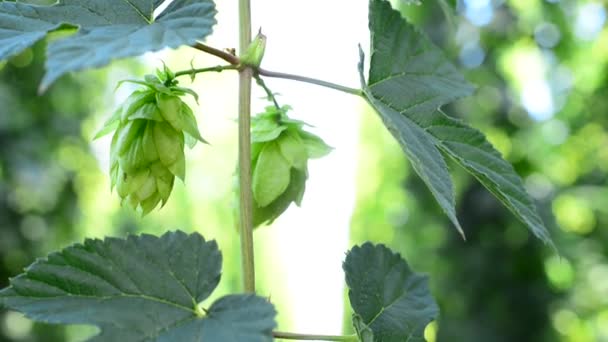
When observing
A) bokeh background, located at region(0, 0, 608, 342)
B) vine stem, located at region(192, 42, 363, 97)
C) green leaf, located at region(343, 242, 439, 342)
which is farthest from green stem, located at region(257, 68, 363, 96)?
bokeh background, located at region(0, 0, 608, 342)

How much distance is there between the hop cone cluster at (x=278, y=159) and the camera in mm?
669

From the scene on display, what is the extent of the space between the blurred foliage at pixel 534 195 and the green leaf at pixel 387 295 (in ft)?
8.90

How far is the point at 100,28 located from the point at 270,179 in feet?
0.66

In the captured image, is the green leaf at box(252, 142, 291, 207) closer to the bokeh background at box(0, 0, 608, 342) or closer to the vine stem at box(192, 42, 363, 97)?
the vine stem at box(192, 42, 363, 97)

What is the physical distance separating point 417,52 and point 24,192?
280cm

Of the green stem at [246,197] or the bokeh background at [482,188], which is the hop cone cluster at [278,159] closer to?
the green stem at [246,197]

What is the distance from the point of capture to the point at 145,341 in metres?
0.52

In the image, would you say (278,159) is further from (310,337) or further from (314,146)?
(310,337)

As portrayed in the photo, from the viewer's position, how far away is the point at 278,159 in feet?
2.20

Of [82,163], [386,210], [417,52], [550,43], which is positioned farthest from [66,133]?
[417,52]

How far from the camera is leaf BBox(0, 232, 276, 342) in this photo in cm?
53

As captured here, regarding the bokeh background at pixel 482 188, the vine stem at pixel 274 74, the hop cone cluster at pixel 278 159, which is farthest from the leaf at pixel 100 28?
the bokeh background at pixel 482 188

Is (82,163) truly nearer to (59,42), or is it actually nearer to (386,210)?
(386,210)

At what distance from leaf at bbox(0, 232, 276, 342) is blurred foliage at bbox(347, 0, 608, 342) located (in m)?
2.86
